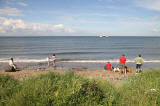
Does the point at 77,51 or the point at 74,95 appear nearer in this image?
the point at 74,95

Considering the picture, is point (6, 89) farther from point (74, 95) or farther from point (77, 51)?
point (77, 51)

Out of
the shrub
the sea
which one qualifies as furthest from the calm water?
the shrub

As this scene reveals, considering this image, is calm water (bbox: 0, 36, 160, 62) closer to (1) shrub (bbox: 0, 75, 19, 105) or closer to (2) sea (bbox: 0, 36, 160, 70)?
(2) sea (bbox: 0, 36, 160, 70)

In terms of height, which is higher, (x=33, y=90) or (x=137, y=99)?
(x=33, y=90)

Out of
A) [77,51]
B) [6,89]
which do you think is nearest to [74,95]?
[6,89]

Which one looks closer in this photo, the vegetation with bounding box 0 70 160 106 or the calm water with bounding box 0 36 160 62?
the vegetation with bounding box 0 70 160 106

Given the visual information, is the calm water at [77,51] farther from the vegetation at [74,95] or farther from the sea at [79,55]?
the vegetation at [74,95]

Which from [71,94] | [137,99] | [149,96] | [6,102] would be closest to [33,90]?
[6,102]

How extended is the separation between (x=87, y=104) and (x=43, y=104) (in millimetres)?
1261

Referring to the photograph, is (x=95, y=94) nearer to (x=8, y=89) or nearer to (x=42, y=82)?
(x=42, y=82)

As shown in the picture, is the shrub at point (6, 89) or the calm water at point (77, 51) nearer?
the shrub at point (6, 89)

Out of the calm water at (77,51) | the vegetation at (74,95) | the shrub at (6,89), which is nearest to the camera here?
the vegetation at (74,95)

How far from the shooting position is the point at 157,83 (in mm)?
5738

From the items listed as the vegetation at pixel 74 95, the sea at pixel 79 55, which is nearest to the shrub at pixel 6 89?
the vegetation at pixel 74 95
